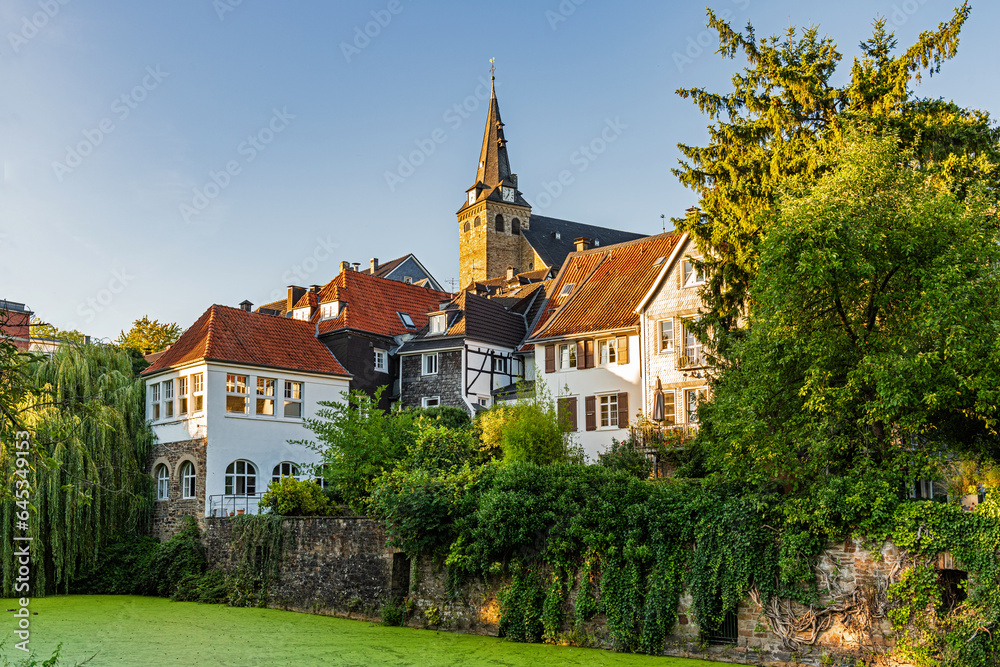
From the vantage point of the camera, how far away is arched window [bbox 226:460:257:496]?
34.2 meters

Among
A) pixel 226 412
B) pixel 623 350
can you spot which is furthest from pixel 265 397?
pixel 623 350

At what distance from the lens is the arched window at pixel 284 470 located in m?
35.8

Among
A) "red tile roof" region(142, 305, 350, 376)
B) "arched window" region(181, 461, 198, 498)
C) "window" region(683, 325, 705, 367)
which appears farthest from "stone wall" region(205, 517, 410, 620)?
"window" region(683, 325, 705, 367)

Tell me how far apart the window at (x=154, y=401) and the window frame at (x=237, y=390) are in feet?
10.1

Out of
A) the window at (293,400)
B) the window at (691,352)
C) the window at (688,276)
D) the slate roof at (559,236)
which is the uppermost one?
the slate roof at (559,236)

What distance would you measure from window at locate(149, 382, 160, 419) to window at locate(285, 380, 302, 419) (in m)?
4.65

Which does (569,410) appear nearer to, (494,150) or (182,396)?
(182,396)

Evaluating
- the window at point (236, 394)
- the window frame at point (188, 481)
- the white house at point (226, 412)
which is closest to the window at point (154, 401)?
the white house at point (226, 412)

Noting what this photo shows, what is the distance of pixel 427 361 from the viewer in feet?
144

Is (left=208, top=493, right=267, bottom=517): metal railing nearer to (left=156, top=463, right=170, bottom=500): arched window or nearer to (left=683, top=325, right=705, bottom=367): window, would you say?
(left=156, top=463, right=170, bottom=500): arched window

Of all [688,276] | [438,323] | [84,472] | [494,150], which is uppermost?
[494,150]

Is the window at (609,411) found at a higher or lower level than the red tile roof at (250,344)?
lower

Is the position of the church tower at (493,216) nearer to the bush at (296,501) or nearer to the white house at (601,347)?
the white house at (601,347)

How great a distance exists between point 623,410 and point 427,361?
1163cm
